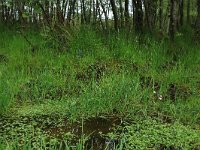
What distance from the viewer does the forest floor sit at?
11.8 feet

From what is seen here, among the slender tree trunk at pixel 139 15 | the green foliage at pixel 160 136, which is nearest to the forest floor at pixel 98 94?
the green foliage at pixel 160 136

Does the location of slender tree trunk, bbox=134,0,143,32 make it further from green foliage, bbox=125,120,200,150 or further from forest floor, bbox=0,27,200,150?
green foliage, bbox=125,120,200,150

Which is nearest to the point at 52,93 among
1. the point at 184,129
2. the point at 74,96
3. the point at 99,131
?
the point at 74,96

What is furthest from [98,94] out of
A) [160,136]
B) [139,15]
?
[139,15]

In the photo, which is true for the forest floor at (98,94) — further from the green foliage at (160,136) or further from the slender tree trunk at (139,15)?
the slender tree trunk at (139,15)

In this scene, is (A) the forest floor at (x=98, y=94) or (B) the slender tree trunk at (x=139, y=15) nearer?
(A) the forest floor at (x=98, y=94)

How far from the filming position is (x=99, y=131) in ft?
12.3

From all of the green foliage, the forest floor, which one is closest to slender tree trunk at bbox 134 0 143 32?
the forest floor

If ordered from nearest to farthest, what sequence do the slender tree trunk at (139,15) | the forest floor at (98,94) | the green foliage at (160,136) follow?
the green foliage at (160,136)
the forest floor at (98,94)
the slender tree trunk at (139,15)

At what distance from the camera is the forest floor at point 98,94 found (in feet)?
11.8

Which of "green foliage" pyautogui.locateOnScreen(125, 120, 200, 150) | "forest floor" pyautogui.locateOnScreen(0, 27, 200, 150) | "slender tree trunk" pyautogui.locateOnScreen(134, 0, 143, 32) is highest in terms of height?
"slender tree trunk" pyautogui.locateOnScreen(134, 0, 143, 32)

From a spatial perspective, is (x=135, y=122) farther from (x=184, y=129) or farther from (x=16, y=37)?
(x=16, y=37)

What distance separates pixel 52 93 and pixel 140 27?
3295 millimetres

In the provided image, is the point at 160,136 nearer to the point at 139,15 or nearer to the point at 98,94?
the point at 98,94
